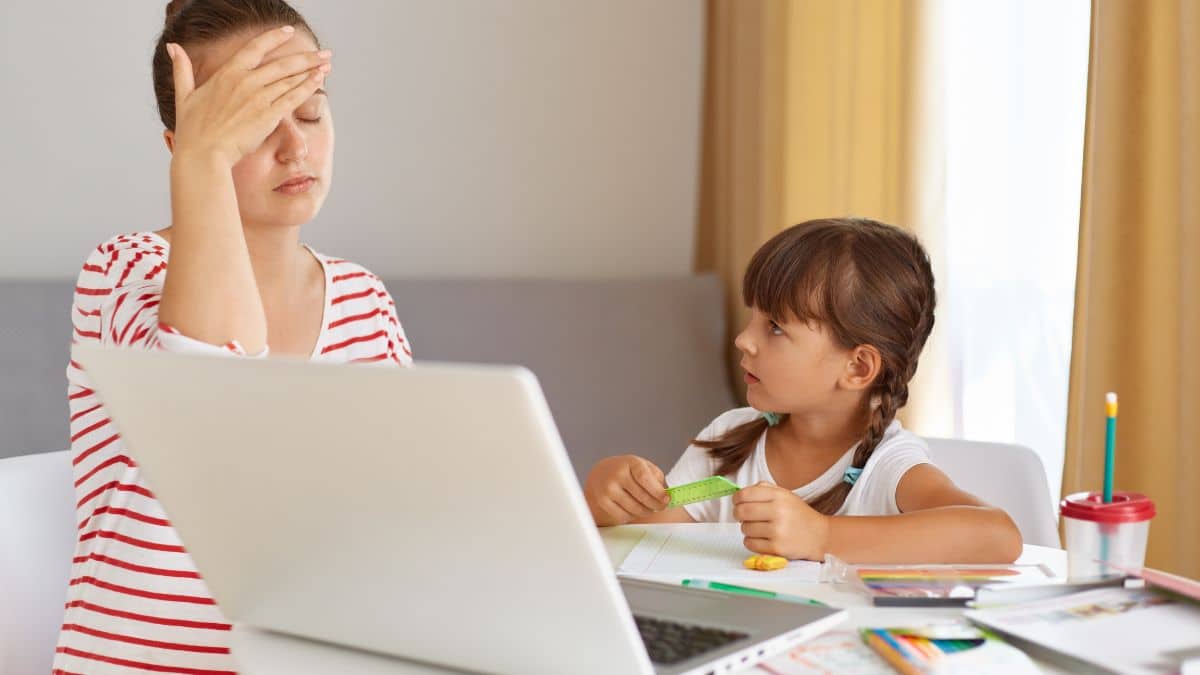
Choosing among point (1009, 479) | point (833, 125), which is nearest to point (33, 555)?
point (1009, 479)

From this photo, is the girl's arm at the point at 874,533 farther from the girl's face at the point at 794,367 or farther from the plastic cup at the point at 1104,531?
the girl's face at the point at 794,367

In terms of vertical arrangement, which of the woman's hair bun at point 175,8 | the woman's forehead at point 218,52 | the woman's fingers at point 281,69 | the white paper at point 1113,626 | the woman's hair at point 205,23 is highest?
the woman's hair bun at point 175,8

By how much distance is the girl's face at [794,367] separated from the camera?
4.46 ft

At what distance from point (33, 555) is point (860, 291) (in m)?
0.93

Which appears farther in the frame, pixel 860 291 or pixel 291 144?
pixel 860 291

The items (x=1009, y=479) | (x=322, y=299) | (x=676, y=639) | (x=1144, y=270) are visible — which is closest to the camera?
(x=676, y=639)

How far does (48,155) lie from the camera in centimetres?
213

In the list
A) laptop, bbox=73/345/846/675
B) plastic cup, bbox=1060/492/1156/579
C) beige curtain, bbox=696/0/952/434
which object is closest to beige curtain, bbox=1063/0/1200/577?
beige curtain, bbox=696/0/952/434


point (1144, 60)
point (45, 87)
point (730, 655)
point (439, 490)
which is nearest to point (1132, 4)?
point (1144, 60)

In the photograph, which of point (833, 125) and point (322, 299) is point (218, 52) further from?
point (833, 125)

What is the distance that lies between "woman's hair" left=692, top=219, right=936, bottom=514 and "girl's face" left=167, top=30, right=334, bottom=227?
53 centimetres

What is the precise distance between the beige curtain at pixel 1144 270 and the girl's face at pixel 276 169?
117 cm

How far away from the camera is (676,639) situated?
77 centimetres

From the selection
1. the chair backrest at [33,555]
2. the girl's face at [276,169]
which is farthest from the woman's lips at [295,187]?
the chair backrest at [33,555]
